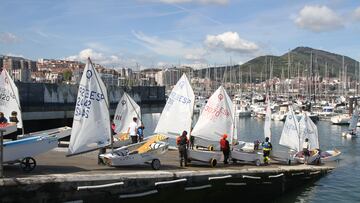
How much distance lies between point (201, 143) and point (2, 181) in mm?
14579

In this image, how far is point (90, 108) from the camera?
19234 mm

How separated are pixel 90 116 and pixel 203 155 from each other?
6.03 metres

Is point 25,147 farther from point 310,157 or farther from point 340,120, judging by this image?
point 340,120

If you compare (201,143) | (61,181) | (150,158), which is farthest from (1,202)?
(201,143)

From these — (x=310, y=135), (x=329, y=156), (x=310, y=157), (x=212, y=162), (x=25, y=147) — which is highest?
(x=25, y=147)

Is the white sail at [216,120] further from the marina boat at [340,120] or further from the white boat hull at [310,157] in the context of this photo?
the marina boat at [340,120]

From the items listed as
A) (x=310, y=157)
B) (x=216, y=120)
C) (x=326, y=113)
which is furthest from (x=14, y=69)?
(x=216, y=120)

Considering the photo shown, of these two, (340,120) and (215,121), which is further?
(340,120)

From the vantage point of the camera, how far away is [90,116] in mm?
19219

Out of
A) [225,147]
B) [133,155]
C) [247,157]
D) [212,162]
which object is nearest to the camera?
[133,155]

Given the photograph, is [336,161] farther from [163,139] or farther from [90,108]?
[90,108]

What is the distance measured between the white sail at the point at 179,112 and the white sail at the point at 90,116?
18.5 feet

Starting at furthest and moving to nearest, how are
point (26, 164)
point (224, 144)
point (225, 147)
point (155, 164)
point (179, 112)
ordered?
point (179, 112) → point (225, 147) → point (224, 144) → point (155, 164) → point (26, 164)

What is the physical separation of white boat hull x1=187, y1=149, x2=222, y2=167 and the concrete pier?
13.9 inches
